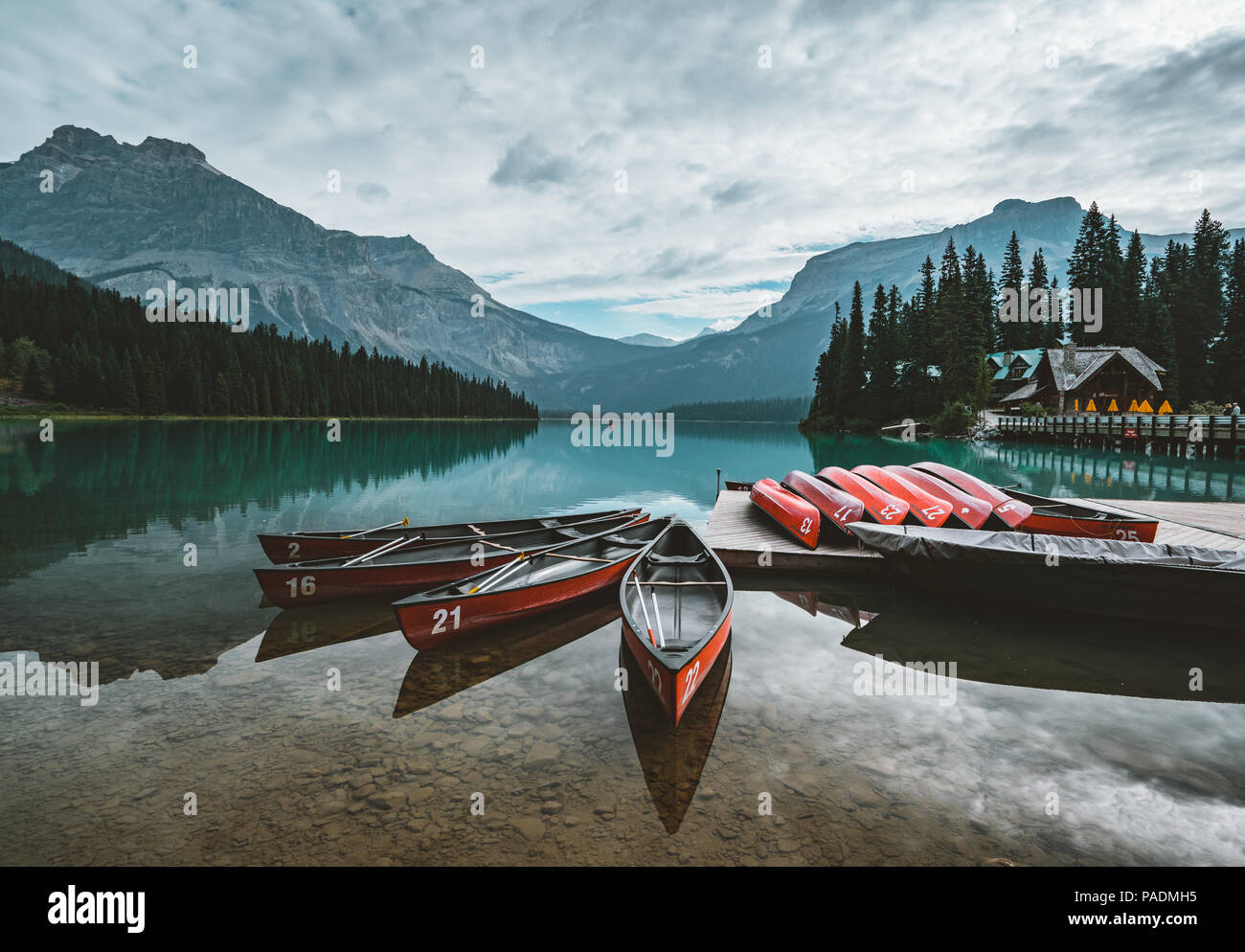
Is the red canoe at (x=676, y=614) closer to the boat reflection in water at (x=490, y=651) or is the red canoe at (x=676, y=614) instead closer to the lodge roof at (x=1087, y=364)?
the boat reflection in water at (x=490, y=651)

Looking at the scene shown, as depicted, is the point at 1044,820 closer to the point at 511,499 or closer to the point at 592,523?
the point at 592,523

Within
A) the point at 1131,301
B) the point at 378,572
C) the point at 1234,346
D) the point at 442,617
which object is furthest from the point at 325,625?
the point at 1131,301

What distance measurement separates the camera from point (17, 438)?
54781mm

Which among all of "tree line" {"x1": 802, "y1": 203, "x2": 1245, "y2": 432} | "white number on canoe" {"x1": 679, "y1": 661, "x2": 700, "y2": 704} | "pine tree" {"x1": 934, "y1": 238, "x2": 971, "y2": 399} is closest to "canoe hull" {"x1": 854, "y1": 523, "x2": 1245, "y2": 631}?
"white number on canoe" {"x1": 679, "y1": 661, "x2": 700, "y2": 704}

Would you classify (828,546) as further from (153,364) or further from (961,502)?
(153,364)

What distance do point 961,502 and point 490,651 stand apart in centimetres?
1264

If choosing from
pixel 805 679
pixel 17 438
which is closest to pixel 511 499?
pixel 805 679

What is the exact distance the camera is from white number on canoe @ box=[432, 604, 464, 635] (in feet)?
31.8

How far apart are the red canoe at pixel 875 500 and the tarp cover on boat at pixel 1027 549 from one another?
5.95 feet

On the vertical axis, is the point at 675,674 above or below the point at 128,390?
below

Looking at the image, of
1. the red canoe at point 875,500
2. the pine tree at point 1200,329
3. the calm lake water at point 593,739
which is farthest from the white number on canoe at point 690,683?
the pine tree at point 1200,329

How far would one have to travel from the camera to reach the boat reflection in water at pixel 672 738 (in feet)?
20.3

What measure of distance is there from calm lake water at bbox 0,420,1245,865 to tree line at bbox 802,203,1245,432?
251 feet

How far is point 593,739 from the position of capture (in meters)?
7.34
